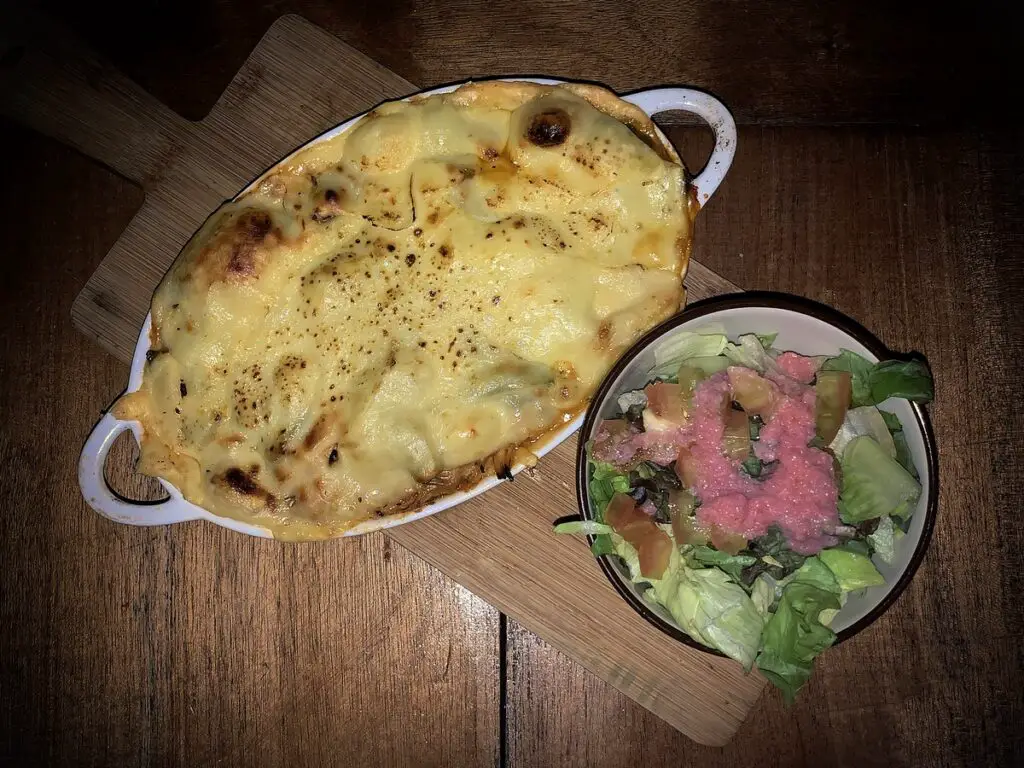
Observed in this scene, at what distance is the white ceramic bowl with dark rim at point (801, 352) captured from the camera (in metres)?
1.23

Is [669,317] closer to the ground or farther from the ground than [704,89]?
closer to the ground

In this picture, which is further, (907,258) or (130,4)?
(130,4)

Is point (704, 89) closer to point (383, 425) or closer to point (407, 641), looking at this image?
point (383, 425)

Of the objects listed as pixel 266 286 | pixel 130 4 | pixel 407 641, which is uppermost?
pixel 130 4

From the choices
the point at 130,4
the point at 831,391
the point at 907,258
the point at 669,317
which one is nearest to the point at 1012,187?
the point at 907,258

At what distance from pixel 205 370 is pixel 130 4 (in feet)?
3.63

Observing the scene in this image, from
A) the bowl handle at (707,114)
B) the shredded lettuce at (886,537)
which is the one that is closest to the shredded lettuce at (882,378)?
the shredded lettuce at (886,537)

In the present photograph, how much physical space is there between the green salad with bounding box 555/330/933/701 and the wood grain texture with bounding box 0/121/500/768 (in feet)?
1.97

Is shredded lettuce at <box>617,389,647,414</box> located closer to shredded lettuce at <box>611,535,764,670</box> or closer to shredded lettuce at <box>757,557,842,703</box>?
shredded lettuce at <box>611,535,764,670</box>

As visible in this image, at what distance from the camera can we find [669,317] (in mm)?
1393

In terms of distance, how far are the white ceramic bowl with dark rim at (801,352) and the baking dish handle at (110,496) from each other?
2.94ft

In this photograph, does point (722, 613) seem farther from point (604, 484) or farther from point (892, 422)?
point (892, 422)

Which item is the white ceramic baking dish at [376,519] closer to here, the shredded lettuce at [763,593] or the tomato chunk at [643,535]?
the tomato chunk at [643,535]

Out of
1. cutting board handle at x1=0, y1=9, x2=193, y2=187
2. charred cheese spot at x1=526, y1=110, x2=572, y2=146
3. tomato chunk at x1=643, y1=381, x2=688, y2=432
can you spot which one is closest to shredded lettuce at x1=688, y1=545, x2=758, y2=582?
tomato chunk at x1=643, y1=381, x2=688, y2=432
